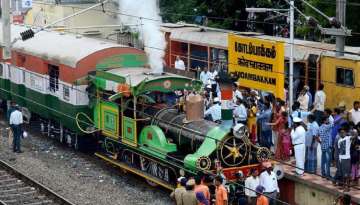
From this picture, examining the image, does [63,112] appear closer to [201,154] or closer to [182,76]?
[182,76]

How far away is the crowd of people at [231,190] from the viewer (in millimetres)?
13914

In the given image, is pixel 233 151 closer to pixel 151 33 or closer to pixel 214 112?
pixel 214 112

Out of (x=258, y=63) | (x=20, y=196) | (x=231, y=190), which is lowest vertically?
(x=20, y=196)

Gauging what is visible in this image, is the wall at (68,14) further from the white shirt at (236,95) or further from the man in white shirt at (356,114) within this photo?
the man in white shirt at (356,114)

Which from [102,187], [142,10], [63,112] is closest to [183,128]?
[102,187]

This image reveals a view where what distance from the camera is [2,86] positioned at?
88.0 ft

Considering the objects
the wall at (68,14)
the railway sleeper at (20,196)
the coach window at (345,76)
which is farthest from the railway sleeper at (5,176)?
the wall at (68,14)

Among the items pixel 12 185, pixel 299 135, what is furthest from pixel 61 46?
pixel 299 135

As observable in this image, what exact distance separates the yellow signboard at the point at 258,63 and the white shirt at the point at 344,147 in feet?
12.8

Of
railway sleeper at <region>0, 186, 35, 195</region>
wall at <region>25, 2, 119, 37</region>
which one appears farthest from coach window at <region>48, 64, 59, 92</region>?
wall at <region>25, 2, 119, 37</region>

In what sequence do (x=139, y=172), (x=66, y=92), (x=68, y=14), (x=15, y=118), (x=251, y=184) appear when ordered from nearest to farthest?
1. (x=251, y=184)
2. (x=139, y=172)
3. (x=66, y=92)
4. (x=15, y=118)
5. (x=68, y=14)

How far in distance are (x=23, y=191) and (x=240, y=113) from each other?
549 cm

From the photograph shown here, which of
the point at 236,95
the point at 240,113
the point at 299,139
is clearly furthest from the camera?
the point at 236,95

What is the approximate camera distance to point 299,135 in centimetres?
1612
